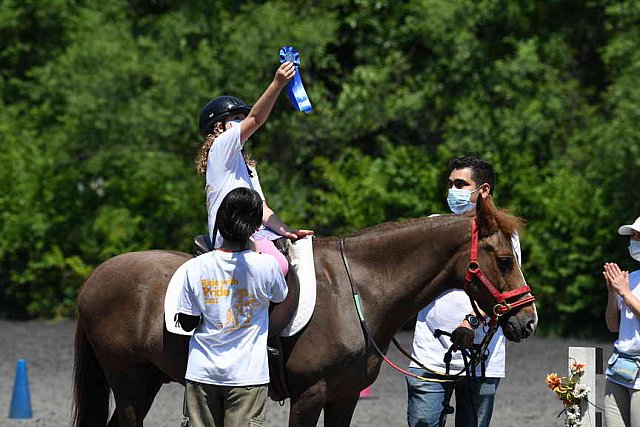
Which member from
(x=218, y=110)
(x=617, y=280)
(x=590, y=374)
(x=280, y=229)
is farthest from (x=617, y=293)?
(x=218, y=110)

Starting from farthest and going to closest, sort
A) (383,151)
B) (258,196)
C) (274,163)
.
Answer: (383,151) < (274,163) < (258,196)

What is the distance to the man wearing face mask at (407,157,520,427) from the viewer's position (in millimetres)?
5629

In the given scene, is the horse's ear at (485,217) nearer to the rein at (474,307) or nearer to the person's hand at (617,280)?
the rein at (474,307)

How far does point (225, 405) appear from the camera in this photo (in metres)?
4.70

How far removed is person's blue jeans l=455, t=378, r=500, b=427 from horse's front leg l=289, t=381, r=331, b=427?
0.89 metres

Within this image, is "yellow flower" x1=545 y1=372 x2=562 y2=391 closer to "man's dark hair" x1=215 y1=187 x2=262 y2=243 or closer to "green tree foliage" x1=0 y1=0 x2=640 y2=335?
"man's dark hair" x1=215 y1=187 x2=262 y2=243

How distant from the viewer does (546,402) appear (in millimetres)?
10516

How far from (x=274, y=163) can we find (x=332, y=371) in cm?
1210

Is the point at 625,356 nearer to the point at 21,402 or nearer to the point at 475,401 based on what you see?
the point at 475,401

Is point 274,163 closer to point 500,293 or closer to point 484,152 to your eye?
point 484,152

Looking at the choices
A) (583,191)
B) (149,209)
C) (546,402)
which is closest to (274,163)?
(149,209)

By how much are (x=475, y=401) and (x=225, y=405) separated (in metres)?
1.55

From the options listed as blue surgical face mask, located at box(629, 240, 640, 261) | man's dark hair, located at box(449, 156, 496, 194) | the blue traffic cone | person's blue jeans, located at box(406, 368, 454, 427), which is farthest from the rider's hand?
the blue traffic cone

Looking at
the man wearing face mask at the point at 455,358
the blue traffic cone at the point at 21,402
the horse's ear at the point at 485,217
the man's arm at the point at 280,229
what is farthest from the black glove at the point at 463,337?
the blue traffic cone at the point at 21,402
